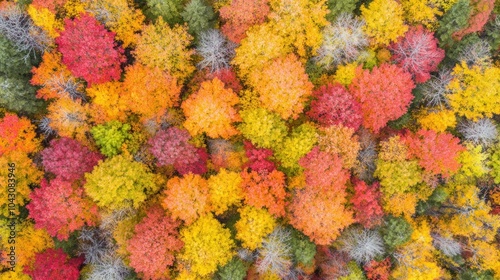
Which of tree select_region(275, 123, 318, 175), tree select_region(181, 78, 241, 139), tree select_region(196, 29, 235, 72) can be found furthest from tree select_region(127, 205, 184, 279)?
tree select_region(196, 29, 235, 72)

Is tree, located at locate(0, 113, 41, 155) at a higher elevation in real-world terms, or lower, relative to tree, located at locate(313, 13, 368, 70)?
lower

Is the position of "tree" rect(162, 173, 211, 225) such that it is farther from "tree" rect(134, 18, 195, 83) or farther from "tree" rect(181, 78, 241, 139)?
"tree" rect(134, 18, 195, 83)

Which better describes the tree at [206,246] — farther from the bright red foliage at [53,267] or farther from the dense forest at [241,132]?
the bright red foliage at [53,267]

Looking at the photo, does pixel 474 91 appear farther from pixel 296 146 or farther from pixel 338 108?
pixel 296 146

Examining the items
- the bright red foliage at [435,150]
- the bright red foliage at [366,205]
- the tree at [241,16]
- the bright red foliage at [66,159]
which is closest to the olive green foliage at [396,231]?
the bright red foliage at [366,205]

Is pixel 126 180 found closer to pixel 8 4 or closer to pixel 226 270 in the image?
pixel 226 270

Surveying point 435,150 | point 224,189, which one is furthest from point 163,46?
point 435,150

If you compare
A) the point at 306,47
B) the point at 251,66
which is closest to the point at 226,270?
the point at 251,66
